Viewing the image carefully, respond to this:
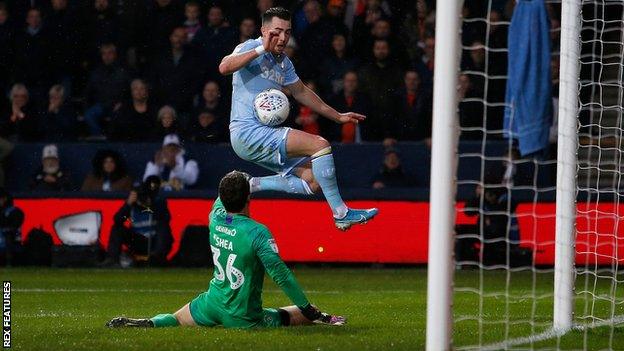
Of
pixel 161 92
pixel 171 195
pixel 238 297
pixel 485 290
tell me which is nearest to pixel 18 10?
pixel 161 92

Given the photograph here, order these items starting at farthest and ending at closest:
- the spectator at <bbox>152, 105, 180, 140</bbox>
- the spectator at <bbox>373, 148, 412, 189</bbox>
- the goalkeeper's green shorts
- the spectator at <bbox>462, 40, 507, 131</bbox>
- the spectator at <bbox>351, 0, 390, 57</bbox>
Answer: the spectator at <bbox>351, 0, 390, 57</bbox> → the spectator at <bbox>152, 105, 180, 140</bbox> → the spectator at <bbox>462, 40, 507, 131</bbox> → the spectator at <bbox>373, 148, 412, 189</bbox> → the goalkeeper's green shorts

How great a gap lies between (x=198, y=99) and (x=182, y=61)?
60 cm

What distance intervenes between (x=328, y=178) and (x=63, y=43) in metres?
11.0

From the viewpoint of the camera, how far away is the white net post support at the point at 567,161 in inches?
381

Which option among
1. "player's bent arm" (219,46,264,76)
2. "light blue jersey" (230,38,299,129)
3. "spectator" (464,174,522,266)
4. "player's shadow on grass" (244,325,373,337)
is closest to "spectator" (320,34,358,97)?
"spectator" (464,174,522,266)

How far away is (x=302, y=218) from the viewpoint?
17.6 m

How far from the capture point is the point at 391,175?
1805cm

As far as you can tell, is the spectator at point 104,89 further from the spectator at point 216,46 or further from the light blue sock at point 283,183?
the light blue sock at point 283,183

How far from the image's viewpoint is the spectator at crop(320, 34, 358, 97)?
1892 cm

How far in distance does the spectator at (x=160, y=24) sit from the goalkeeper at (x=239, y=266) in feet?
35.8

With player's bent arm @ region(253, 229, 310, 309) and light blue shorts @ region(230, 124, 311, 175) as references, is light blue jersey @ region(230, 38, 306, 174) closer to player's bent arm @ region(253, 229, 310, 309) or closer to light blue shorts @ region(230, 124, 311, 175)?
light blue shorts @ region(230, 124, 311, 175)

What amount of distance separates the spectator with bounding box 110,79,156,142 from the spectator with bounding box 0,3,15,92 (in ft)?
7.41

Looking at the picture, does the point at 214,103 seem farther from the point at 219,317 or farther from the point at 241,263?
the point at 241,263

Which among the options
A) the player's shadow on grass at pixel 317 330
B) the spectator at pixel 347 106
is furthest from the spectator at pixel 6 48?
the player's shadow on grass at pixel 317 330
